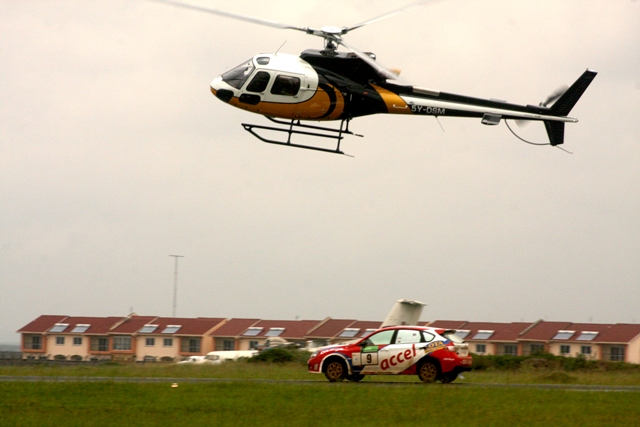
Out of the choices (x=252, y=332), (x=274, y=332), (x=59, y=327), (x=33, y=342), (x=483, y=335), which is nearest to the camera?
(x=483, y=335)

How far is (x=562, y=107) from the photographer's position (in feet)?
83.2

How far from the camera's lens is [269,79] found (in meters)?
22.5

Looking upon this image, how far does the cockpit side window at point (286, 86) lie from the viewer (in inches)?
886

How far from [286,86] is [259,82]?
711 mm

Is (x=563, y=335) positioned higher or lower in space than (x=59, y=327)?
higher

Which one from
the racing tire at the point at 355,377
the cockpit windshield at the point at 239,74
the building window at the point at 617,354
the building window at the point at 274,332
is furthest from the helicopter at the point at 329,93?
the building window at the point at 274,332

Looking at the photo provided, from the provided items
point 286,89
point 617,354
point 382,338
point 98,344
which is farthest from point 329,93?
point 98,344

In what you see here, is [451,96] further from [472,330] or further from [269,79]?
[472,330]

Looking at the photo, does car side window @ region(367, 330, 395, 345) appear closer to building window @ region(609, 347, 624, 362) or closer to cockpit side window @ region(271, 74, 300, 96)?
cockpit side window @ region(271, 74, 300, 96)

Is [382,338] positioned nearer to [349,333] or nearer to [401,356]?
[401,356]

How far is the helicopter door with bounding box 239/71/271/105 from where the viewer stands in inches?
885

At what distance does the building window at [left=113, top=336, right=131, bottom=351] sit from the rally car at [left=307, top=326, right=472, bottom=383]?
42.9 metres

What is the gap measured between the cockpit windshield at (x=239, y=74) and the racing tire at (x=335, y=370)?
26.8ft

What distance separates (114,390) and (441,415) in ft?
19.3
